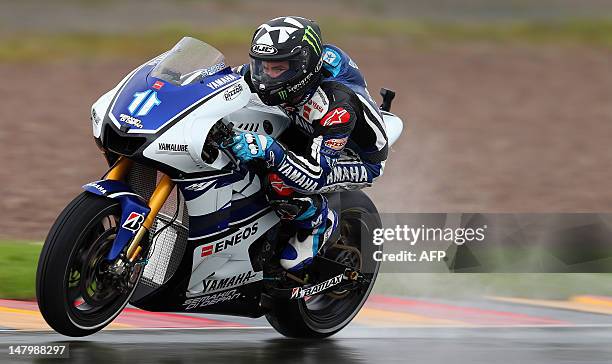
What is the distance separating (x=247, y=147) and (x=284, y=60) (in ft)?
1.87

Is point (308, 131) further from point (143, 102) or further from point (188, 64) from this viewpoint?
point (143, 102)

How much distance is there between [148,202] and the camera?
6566 millimetres

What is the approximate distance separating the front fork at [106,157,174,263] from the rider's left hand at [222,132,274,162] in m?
0.38

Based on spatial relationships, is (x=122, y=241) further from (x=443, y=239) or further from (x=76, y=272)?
(x=443, y=239)

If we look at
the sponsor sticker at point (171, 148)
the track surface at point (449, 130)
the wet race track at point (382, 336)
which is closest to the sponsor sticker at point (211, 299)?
the wet race track at point (382, 336)

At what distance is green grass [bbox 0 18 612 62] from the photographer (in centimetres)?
2430

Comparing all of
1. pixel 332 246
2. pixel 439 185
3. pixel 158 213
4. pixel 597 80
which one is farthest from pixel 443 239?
pixel 597 80

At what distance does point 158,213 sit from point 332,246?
143cm

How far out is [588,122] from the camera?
18922mm

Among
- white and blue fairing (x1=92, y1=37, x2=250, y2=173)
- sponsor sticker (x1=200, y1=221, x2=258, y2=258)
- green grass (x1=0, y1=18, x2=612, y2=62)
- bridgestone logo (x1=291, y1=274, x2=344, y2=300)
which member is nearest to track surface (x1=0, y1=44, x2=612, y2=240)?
green grass (x1=0, y1=18, x2=612, y2=62)

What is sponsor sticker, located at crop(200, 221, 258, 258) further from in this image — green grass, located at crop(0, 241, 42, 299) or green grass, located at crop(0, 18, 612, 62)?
green grass, located at crop(0, 18, 612, 62)

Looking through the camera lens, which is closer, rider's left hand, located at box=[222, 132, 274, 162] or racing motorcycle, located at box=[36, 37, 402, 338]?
racing motorcycle, located at box=[36, 37, 402, 338]

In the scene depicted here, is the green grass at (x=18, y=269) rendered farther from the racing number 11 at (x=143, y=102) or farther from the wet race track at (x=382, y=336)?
the racing number 11 at (x=143, y=102)

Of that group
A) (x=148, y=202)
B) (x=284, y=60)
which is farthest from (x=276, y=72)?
(x=148, y=202)
